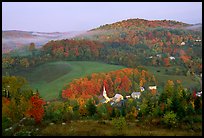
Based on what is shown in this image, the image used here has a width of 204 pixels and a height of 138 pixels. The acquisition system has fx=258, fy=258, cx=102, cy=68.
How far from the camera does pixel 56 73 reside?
34719 millimetres

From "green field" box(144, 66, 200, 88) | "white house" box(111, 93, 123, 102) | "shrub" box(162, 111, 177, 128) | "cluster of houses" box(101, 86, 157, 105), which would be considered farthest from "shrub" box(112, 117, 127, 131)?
"green field" box(144, 66, 200, 88)

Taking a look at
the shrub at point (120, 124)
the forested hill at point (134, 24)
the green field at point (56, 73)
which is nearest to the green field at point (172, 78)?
the green field at point (56, 73)

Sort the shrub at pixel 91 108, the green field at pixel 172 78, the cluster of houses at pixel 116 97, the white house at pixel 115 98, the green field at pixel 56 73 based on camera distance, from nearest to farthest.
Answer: the shrub at pixel 91 108 → the cluster of houses at pixel 116 97 → the white house at pixel 115 98 → the green field at pixel 56 73 → the green field at pixel 172 78

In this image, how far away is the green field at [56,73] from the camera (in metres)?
28.7

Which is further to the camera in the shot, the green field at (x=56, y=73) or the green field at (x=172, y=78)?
the green field at (x=172, y=78)

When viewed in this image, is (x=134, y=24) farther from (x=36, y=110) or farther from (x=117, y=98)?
(x=36, y=110)

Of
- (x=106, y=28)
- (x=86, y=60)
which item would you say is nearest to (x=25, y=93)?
(x=86, y=60)

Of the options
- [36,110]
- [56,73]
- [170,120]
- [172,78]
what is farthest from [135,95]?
[56,73]

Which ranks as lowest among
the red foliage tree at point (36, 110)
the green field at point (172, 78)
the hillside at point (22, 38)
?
the green field at point (172, 78)

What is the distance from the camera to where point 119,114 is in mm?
19297

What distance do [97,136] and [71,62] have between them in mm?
24298

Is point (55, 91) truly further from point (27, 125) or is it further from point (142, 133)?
point (142, 133)

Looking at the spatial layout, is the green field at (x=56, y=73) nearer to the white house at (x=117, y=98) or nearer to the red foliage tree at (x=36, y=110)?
the white house at (x=117, y=98)

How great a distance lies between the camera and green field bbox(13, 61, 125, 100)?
28.7 m
